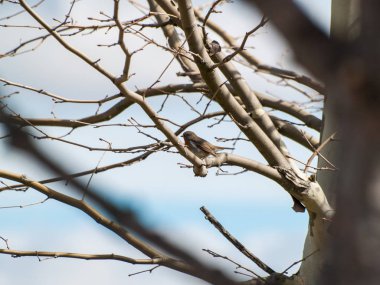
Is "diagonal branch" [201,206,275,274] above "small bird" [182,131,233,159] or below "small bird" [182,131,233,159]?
below

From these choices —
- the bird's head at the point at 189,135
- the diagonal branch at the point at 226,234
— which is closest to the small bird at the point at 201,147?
the bird's head at the point at 189,135

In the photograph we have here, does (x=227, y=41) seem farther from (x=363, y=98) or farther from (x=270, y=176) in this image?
(x=363, y=98)

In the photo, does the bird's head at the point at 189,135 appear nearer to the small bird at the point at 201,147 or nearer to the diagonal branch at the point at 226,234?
the small bird at the point at 201,147

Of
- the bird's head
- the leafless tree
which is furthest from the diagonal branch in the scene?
the bird's head

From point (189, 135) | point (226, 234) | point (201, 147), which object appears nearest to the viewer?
point (226, 234)

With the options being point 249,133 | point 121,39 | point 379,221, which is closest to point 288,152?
point 249,133

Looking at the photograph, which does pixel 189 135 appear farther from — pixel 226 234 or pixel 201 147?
pixel 226 234

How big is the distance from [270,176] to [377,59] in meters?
3.64

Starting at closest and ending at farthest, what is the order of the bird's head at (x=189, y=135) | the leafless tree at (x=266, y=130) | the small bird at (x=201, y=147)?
the leafless tree at (x=266, y=130)
the small bird at (x=201, y=147)
the bird's head at (x=189, y=135)

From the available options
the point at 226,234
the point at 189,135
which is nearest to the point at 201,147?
the point at 189,135

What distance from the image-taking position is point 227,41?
25.2ft

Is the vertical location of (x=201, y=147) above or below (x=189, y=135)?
below

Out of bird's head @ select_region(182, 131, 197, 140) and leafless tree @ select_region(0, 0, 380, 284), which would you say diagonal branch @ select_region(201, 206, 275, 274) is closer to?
leafless tree @ select_region(0, 0, 380, 284)

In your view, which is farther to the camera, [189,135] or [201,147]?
[189,135]
